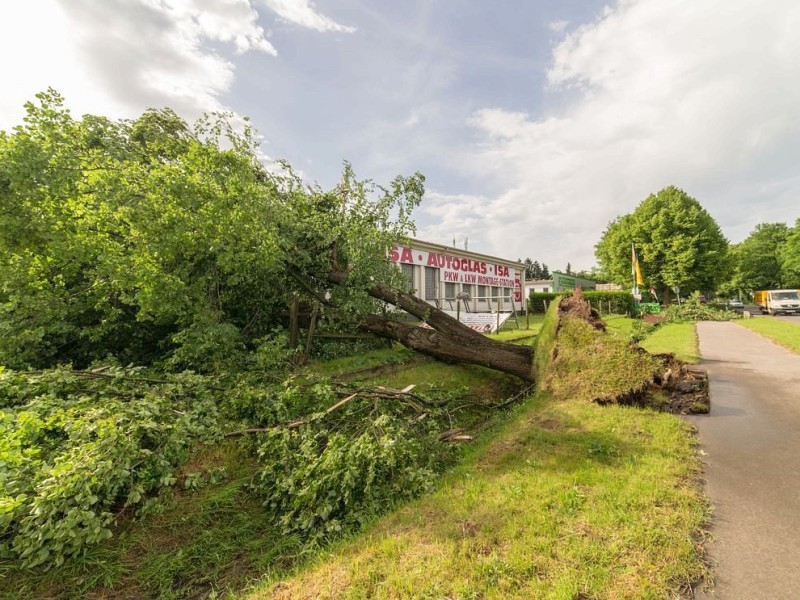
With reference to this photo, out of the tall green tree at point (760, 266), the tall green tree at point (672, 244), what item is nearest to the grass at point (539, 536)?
the tall green tree at point (672, 244)

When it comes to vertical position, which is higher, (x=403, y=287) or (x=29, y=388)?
(x=403, y=287)

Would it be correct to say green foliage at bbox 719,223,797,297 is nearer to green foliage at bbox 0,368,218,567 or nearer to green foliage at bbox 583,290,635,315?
green foliage at bbox 583,290,635,315

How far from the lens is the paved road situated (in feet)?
7.00

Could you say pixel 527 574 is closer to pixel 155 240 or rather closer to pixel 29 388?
pixel 29 388

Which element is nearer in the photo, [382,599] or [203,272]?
[382,599]

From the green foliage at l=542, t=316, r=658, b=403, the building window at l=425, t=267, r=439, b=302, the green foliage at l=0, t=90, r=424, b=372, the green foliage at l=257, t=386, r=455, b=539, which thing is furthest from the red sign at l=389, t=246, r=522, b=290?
the green foliage at l=257, t=386, r=455, b=539

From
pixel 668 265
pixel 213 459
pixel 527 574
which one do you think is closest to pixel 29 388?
pixel 213 459

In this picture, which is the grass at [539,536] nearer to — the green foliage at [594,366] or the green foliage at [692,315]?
the green foliage at [594,366]

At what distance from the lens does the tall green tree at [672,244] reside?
30.6 meters

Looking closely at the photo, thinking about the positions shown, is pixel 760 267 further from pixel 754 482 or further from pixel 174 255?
pixel 174 255

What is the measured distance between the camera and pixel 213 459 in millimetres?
4344

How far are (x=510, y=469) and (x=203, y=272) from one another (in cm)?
670

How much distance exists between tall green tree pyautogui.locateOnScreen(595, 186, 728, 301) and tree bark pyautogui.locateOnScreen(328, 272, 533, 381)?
31.7m

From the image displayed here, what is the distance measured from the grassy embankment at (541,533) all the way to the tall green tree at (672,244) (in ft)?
114
